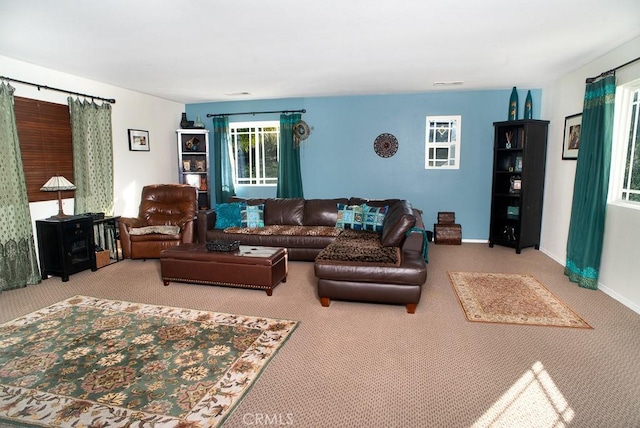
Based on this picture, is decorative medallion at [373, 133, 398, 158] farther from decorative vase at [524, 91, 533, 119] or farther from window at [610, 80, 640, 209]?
window at [610, 80, 640, 209]

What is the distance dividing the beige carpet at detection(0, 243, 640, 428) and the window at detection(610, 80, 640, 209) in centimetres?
105

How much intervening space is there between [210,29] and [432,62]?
2.45 m

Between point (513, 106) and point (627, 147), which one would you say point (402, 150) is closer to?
point (513, 106)

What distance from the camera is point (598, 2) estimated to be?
2609mm

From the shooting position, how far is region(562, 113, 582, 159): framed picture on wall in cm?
451

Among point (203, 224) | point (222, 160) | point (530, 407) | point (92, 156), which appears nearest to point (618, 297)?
point (530, 407)

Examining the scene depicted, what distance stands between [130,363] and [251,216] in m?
3.01

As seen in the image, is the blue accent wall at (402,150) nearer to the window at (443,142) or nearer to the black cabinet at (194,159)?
the window at (443,142)

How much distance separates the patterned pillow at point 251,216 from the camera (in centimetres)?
526

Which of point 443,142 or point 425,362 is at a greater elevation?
point 443,142

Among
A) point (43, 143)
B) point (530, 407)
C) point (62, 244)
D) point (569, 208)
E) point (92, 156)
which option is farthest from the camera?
point (92, 156)

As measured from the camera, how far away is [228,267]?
376cm

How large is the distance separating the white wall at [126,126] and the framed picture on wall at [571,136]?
623 centimetres

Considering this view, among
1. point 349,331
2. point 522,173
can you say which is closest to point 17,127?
point 349,331
